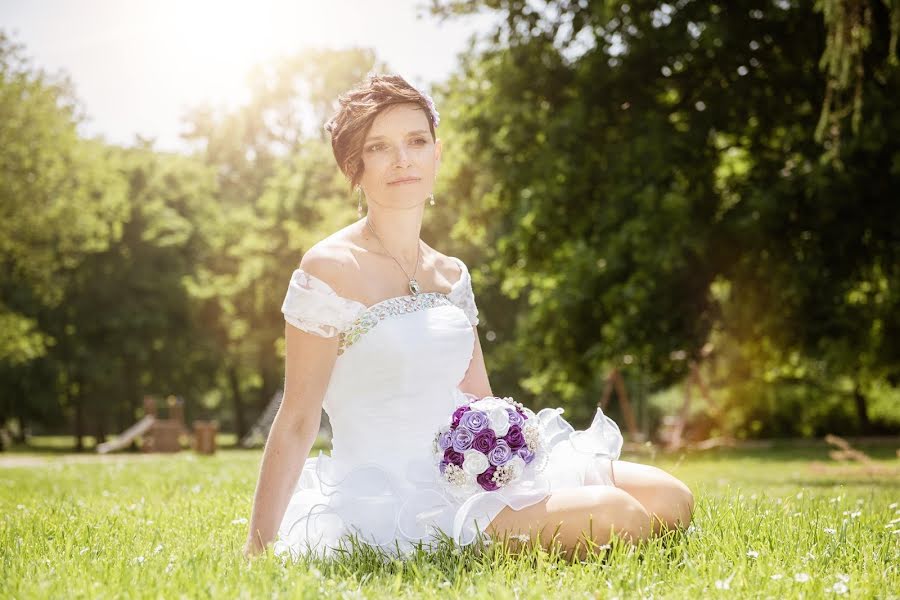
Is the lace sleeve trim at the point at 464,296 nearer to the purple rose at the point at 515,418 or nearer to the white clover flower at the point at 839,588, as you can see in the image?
the purple rose at the point at 515,418

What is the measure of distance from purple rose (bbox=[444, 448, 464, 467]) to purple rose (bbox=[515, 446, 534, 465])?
27 centimetres

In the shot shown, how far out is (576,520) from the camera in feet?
12.7

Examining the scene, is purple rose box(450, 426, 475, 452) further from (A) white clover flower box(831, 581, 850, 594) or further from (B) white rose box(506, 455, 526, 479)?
(A) white clover flower box(831, 581, 850, 594)

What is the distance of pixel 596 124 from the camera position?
15828mm

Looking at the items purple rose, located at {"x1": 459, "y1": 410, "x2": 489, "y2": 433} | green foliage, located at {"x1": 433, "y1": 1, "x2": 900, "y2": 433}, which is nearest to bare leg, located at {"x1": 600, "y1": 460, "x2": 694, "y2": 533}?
purple rose, located at {"x1": 459, "y1": 410, "x2": 489, "y2": 433}

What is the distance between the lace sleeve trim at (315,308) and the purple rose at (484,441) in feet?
2.73

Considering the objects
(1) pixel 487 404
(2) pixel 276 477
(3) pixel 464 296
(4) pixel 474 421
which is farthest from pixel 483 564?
(3) pixel 464 296

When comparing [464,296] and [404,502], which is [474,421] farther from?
[464,296]

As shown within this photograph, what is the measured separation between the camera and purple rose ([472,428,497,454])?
3928 mm

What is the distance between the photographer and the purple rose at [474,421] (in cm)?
399

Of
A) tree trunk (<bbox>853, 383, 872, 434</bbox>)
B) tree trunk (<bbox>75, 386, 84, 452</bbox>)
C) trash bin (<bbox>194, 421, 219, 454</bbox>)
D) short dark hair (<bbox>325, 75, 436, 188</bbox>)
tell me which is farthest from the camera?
tree trunk (<bbox>75, 386, 84, 452</bbox>)

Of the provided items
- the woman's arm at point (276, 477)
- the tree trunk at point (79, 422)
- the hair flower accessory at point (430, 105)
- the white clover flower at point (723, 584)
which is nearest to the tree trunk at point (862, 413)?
the hair flower accessory at point (430, 105)

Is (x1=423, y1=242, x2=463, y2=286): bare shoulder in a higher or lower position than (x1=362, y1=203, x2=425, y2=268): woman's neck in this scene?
lower

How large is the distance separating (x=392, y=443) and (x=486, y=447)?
0.51 m
